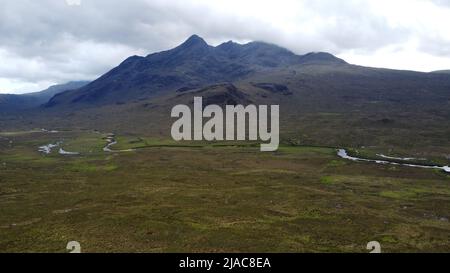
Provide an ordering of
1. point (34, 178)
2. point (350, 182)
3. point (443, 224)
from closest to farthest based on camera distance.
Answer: point (443, 224) → point (350, 182) → point (34, 178)

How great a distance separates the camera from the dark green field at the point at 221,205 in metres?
50.8

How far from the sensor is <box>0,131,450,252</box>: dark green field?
50750mm

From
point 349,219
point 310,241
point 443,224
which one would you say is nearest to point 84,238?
point 310,241

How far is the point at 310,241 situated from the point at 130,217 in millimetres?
26401

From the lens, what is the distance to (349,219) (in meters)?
60.4

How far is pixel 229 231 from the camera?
54.9 metres

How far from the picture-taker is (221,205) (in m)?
69.9

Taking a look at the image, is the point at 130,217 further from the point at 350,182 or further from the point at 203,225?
the point at 350,182
